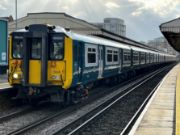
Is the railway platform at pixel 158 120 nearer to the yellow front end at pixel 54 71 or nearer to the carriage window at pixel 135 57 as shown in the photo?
the yellow front end at pixel 54 71

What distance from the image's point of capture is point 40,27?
1534 centimetres

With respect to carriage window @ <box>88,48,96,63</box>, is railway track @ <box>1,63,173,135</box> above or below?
below

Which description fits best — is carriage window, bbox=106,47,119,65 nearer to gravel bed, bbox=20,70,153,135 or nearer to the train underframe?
gravel bed, bbox=20,70,153,135

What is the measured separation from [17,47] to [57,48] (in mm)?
1718

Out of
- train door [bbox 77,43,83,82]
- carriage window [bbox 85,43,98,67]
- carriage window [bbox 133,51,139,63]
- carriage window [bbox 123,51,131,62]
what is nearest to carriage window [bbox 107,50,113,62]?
carriage window [bbox 85,43,98,67]

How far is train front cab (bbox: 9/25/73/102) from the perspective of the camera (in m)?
15.1

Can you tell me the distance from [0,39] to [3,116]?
10.1 metres

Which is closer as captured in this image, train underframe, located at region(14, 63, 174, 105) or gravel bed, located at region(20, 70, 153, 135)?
gravel bed, located at region(20, 70, 153, 135)

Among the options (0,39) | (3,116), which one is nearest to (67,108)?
(3,116)

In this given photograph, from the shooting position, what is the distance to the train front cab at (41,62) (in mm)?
15111

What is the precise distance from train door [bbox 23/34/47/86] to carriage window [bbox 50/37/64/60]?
30 centimetres

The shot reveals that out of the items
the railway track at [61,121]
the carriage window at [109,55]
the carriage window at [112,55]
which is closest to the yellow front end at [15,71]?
the railway track at [61,121]

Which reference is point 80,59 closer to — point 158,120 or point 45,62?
point 45,62

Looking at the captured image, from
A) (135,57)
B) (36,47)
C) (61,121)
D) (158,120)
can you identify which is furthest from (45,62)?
(135,57)
